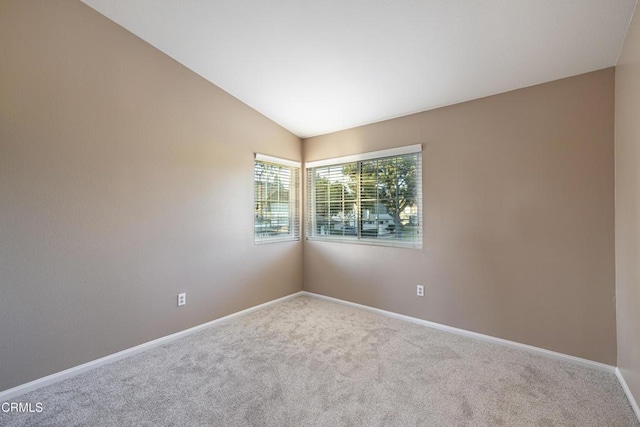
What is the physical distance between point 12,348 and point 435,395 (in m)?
2.88

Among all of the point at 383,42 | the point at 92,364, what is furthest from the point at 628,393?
the point at 92,364

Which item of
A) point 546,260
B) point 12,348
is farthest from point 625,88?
point 12,348

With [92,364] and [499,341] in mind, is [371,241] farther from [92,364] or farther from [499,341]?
[92,364]

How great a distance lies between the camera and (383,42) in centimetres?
221

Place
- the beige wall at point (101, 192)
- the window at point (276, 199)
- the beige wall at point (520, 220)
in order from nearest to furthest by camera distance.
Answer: the beige wall at point (101, 192), the beige wall at point (520, 220), the window at point (276, 199)

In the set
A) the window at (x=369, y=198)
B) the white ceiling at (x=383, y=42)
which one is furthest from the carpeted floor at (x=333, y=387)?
the white ceiling at (x=383, y=42)

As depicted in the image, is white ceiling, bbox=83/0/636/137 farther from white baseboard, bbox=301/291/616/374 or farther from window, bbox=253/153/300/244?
white baseboard, bbox=301/291/616/374

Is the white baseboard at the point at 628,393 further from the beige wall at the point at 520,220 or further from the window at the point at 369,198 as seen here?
the window at the point at 369,198

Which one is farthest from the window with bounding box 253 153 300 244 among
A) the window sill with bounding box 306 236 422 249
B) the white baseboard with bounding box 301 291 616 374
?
the white baseboard with bounding box 301 291 616 374

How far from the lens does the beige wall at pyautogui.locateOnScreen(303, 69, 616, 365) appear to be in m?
2.25

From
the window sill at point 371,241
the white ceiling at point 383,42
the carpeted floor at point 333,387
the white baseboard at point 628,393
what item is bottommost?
the carpeted floor at point 333,387

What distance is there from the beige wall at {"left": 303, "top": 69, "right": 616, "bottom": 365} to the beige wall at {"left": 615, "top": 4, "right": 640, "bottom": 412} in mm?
137

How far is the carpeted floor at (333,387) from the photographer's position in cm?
172

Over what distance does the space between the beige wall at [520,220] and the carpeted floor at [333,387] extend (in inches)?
12.6
